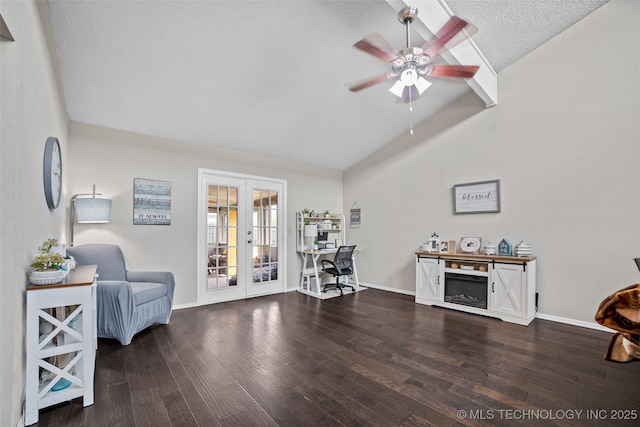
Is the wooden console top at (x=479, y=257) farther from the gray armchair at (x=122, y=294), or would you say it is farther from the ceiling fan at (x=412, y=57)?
the gray armchair at (x=122, y=294)

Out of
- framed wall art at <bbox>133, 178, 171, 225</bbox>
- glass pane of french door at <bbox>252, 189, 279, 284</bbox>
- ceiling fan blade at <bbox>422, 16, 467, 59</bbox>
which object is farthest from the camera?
glass pane of french door at <bbox>252, 189, 279, 284</bbox>

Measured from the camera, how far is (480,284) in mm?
3719

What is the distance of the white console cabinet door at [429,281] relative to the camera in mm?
4090

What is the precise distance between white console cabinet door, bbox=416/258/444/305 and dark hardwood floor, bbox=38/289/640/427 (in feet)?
2.25

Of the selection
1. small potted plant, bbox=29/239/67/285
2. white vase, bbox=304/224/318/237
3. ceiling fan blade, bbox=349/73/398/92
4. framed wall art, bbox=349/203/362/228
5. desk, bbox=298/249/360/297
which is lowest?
desk, bbox=298/249/360/297

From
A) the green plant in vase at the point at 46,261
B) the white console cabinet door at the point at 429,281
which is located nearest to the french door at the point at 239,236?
the green plant in vase at the point at 46,261

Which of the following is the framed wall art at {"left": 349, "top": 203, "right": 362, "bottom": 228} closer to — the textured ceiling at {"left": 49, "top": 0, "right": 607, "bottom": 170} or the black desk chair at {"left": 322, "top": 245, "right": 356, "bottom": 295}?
the black desk chair at {"left": 322, "top": 245, "right": 356, "bottom": 295}

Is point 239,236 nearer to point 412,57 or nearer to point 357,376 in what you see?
point 357,376

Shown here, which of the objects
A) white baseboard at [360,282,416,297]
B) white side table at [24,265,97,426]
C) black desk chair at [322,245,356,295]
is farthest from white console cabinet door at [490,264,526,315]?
white side table at [24,265,97,426]

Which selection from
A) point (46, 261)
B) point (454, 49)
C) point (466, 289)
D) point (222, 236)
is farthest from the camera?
point (222, 236)

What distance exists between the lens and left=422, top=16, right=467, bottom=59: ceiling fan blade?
197 cm

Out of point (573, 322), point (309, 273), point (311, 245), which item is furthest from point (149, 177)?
point (573, 322)

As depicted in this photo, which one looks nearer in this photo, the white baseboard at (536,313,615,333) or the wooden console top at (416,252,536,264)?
the white baseboard at (536,313,615,333)

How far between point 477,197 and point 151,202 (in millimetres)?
4590
